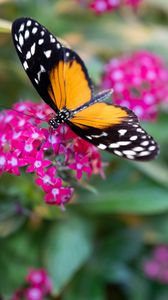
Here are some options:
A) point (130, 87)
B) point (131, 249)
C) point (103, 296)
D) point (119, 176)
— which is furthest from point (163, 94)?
point (103, 296)

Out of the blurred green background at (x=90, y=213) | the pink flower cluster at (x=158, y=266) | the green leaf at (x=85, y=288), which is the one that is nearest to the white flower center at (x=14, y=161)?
the blurred green background at (x=90, y=213)

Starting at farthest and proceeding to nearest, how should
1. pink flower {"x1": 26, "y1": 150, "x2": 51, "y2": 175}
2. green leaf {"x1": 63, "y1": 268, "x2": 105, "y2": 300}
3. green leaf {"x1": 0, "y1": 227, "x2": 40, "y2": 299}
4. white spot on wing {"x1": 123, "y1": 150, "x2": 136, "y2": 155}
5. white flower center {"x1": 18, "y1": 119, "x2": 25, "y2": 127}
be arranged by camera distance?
green leaf {"x1": 63, "y1": 268, "x2": 105, "y2": 300} < green leaf {"x1": 0, "y1": 227, "x2": 40, "y2": 299} < white flower center {"x1": 18, "y1": 119, "x2": 25, "y2": 127} < pink flower {"x1": 26, "y1": 150, "x2": 51, "y2": 175} < white spot on wing {"x1": 123, "y1": 150, "x2": 136, "y2": 155}

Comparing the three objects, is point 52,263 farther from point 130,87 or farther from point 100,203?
point 130,87

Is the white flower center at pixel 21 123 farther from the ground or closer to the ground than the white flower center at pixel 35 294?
farther from the ground

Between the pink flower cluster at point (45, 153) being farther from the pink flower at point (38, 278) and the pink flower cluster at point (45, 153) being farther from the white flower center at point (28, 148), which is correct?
the pink flower at point (38, 278)

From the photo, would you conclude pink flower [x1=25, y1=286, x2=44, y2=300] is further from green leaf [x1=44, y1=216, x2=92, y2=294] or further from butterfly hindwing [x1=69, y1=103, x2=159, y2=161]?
butterfly hindwing [x1=69, y1=103, x2=159, y2=161]

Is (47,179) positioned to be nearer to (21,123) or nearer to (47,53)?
(21,123)

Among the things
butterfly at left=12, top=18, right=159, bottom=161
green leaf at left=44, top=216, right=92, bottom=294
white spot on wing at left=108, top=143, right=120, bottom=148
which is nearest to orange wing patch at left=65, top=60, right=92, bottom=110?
butterfly at left=12, top=18, right=159, bottom=161
